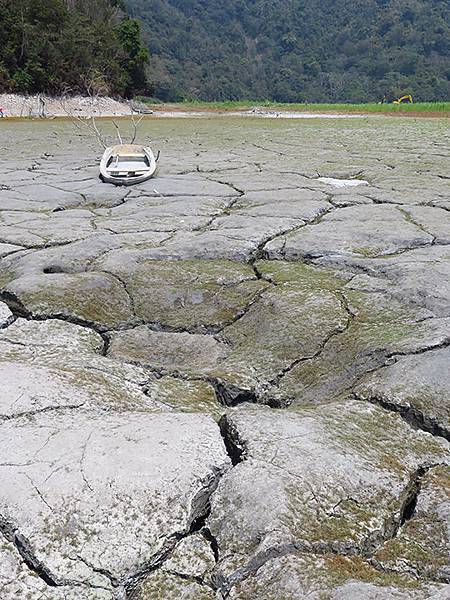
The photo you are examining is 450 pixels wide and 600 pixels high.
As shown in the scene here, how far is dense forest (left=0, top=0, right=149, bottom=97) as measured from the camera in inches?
1177

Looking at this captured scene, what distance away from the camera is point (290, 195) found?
538 centimetres

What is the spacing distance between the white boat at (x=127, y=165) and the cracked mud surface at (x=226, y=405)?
1.49m

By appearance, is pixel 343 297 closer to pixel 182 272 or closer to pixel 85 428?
pixel 182 272

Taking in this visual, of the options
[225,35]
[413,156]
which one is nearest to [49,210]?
[413,156]

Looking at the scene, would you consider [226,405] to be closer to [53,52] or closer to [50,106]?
[50,106]

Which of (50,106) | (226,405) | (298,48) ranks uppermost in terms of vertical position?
(226,405)

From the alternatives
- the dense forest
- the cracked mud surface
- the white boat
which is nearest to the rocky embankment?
the dense forest

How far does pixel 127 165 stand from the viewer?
6.57m

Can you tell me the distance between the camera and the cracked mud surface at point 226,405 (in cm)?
143

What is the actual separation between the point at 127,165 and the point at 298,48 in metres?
95.8

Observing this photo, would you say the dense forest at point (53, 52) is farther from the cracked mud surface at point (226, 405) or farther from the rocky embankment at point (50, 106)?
the cracked mud surface at point (226, 405)

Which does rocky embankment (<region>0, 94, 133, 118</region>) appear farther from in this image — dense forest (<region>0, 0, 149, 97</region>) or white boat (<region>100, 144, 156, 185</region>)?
white boat (<region>100, 144, 156, 185</region>)

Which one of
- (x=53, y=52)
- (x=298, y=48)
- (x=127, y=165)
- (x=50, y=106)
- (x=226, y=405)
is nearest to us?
(x=226, y=405)

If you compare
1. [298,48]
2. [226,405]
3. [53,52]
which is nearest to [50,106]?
[53,52]
